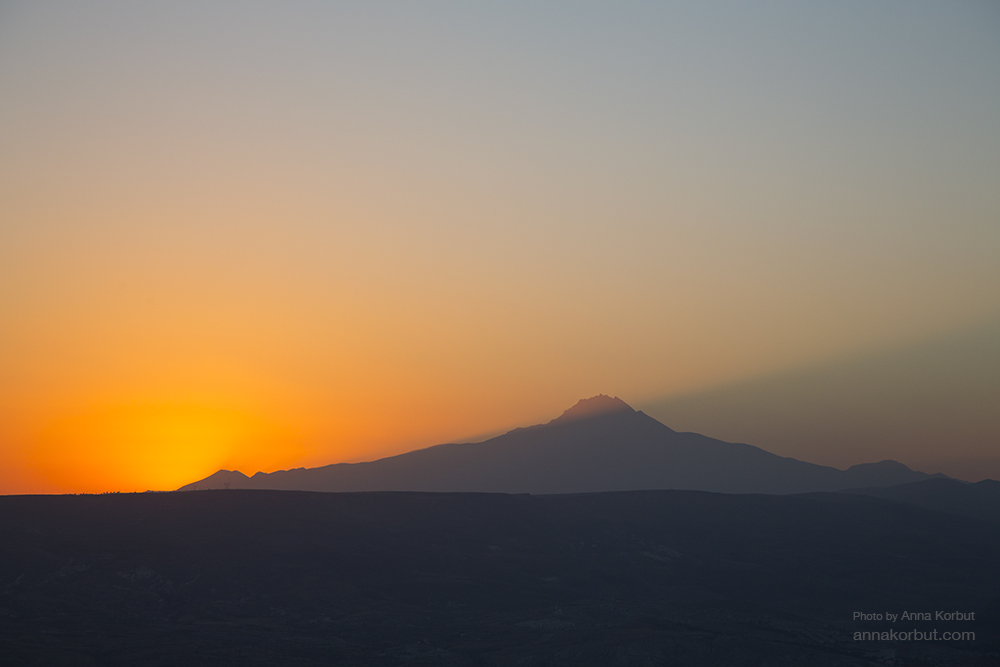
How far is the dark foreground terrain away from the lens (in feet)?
179

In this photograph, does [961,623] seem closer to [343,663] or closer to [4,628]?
[343,663]

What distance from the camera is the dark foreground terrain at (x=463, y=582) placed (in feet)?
179

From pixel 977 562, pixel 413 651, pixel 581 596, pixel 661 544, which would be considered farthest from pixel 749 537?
pixel 413 651

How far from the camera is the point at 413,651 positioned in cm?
5588

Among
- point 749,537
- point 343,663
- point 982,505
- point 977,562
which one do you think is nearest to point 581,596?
point 343,663

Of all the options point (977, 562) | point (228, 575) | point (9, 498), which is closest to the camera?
point (228, 575)

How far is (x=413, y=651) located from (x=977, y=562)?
7602 cm

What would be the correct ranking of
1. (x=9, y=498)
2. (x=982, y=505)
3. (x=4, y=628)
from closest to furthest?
(x=4, y=628) < (x=9, y=498) < (x=982, y=505)

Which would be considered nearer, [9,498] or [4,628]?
[4,628]

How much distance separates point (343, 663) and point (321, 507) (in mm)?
41305

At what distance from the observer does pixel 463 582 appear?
7781 centimetres

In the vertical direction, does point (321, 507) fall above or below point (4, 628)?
above

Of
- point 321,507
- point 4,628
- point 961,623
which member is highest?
point 321,507

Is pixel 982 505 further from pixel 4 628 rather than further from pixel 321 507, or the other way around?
pixel 4 628
